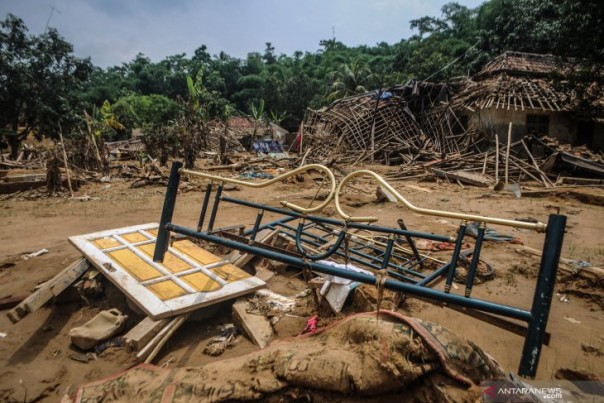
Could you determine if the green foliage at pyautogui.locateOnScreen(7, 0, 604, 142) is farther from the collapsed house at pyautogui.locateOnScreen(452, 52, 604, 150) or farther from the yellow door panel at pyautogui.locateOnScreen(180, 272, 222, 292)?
the yellow door panel at pyautogui.locateOnScreen(180, 272, 222, 292)

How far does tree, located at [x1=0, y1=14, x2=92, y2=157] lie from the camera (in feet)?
50.0

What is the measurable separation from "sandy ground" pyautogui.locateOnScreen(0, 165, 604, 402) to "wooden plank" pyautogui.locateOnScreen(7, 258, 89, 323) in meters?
0.25

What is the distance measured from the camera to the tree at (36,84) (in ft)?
50.0

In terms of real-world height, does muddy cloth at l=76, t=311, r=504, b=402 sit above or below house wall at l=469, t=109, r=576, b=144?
below

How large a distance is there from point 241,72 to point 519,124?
127 feet

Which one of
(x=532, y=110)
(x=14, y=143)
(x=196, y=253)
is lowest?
(x=196, y=253)

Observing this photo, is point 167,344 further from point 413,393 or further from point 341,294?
point 413,393

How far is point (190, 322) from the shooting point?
299cm

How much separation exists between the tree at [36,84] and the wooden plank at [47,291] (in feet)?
54.3

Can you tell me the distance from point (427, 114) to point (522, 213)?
34.3 ft

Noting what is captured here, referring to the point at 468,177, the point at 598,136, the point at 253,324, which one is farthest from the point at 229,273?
the point at 598,136

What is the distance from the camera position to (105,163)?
12.1m
